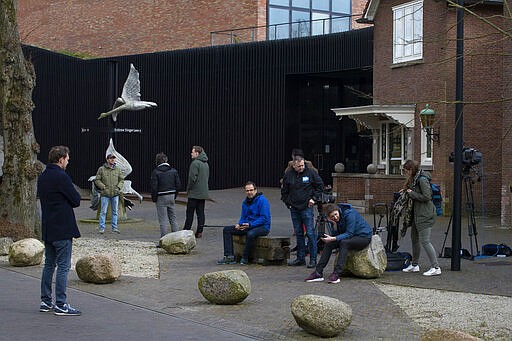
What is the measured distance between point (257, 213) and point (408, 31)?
1437 cm

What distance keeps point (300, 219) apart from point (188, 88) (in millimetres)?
25018

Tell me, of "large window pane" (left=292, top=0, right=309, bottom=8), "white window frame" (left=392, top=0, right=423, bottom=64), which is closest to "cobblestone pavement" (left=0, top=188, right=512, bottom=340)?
"white window frame" (left=392, top=0, right=423, bottom=64)

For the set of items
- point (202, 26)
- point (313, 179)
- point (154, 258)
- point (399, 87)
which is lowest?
point (154, 258)

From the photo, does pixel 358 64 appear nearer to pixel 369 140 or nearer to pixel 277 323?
pixel 369 140

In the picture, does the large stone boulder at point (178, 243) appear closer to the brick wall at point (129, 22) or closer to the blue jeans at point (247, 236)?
the blue jeans at point (247, 236)

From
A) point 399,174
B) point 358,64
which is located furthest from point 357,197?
point 358,64

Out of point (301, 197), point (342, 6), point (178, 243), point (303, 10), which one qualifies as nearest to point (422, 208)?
point (301, 197)

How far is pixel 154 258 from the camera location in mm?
15836

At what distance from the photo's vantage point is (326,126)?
3841cm

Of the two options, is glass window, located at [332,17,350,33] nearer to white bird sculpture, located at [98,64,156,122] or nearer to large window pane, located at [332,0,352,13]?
large window pane, located at [332,0,352,13]

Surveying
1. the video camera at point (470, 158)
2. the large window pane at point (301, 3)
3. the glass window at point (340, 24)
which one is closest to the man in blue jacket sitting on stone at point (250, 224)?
the video camera at point (470, 158)

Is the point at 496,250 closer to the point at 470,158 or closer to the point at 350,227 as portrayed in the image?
the point at 470,158

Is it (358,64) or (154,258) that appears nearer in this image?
(154,258)

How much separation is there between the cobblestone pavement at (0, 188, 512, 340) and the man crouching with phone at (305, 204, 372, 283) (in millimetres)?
198
